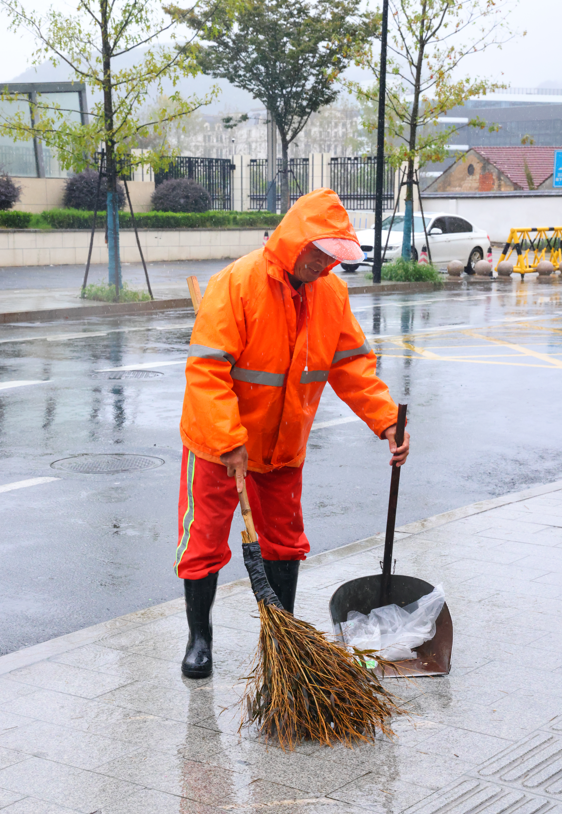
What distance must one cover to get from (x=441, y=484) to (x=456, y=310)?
12.5m

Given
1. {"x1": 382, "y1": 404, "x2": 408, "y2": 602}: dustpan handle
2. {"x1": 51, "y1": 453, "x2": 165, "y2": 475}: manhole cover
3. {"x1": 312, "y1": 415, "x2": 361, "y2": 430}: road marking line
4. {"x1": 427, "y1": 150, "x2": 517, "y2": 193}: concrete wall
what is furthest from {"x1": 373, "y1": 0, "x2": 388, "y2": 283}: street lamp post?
{"x1": 427, "y1": 150, "x2": 517, "y2": 193}: concrete wall

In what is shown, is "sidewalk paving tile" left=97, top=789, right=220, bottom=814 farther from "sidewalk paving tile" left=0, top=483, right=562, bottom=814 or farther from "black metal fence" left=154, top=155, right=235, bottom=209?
"black metal fence" left=154, top=155, right=235, bottom=209

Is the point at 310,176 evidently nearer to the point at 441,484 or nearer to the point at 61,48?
the point at 61,48

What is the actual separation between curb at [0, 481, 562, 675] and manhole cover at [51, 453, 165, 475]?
2.24m

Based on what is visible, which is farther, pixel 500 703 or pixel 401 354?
pixel 401 354

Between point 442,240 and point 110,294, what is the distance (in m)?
11.5

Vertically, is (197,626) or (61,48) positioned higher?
(61,48)

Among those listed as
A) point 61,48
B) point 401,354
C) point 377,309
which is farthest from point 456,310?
point 61,48

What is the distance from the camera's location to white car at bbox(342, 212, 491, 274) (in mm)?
27562

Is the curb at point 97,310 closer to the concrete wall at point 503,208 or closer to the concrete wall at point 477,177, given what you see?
the concrete wall at point 503,208

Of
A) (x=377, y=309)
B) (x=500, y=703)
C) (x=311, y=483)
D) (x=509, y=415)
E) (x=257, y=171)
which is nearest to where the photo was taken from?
(x=500, y=703)

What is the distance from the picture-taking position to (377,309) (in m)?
19.3

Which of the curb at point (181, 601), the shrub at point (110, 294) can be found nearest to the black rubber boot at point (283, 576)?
the curb at point (181, 601)

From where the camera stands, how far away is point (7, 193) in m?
28.3
